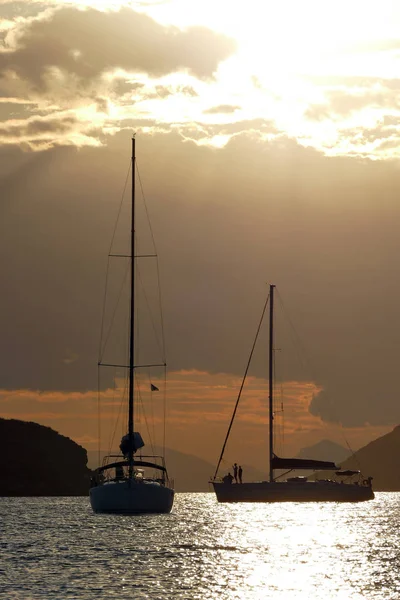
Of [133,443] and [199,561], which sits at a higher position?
[133,443]

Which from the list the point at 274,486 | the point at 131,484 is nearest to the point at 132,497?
the point at 131,484

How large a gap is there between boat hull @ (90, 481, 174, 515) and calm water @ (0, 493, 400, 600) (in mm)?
2139

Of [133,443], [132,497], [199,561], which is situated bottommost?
[199,561]

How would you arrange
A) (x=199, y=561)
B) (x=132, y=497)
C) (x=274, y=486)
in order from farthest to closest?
(x=274, y=486), (x=132, y=497), (x=199, y=561)

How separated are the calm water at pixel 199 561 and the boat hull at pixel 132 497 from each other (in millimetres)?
2139

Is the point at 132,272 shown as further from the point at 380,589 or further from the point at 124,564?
the point at 380,589

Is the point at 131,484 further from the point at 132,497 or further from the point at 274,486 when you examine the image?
the point at 274,486

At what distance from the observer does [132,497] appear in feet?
328

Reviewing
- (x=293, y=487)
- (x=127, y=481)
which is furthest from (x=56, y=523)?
(x=293, y=487)

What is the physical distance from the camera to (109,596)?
55688 mm

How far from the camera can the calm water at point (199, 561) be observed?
57.8 meters

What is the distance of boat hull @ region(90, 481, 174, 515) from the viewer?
100312 millimetres

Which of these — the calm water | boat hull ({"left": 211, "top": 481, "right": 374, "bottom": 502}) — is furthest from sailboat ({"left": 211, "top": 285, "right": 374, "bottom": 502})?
the calm water

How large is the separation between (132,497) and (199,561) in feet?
90.1
